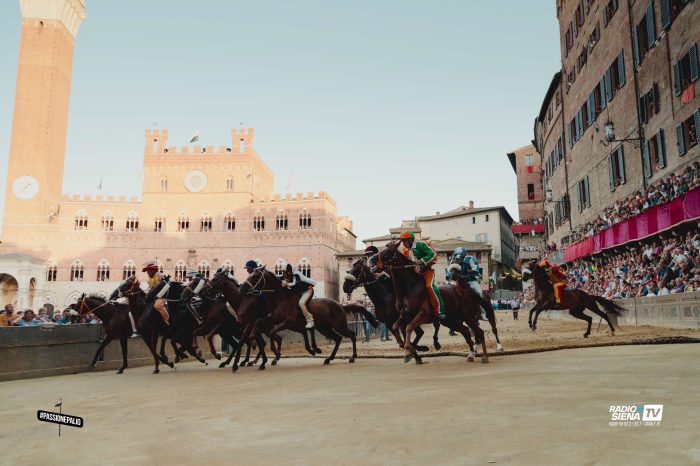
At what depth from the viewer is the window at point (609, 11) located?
26.3 m

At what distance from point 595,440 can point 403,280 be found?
678cm

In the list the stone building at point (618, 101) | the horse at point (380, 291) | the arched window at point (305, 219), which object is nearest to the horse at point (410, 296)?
the horse at point (380, 291)

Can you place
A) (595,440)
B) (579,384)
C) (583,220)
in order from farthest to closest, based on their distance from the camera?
(583,220), (579,384), (595,440)

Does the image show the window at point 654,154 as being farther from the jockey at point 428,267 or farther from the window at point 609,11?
the jockey at point 428,267

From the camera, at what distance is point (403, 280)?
402 inches

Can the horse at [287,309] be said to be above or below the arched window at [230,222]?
below

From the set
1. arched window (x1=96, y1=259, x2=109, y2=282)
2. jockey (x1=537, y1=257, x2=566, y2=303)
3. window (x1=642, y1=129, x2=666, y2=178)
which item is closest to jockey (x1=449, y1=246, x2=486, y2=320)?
jockey (x1=537, y1=257, x2=566, y2=303)

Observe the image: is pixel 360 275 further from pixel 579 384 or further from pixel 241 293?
pixel 579 384

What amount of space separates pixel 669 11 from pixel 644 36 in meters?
2.98

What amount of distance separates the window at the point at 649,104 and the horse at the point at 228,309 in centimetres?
1884

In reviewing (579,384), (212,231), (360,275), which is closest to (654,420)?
(579,384)

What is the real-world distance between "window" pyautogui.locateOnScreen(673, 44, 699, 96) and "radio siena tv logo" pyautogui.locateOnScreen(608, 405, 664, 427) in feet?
60.2

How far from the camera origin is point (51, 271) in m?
61.6

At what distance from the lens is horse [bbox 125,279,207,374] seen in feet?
41.4
